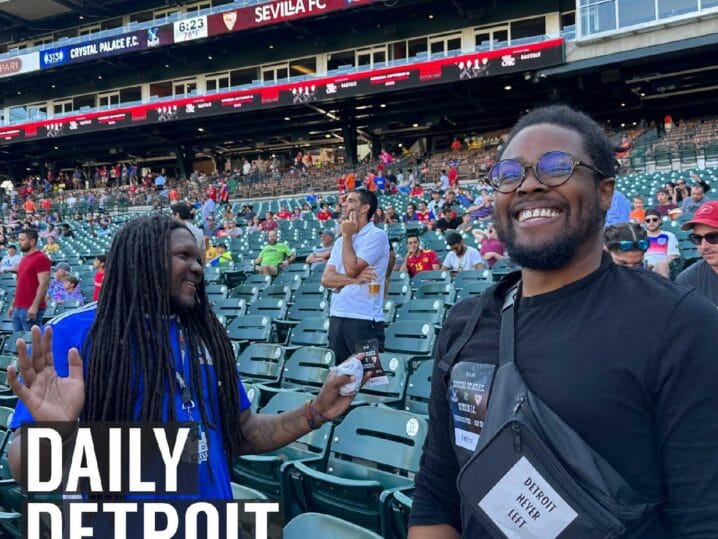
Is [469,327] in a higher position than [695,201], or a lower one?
lower

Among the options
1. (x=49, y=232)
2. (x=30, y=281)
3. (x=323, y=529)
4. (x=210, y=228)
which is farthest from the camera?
(x=49, y=232)

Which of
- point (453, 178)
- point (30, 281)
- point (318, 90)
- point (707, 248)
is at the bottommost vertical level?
point (30, 281)

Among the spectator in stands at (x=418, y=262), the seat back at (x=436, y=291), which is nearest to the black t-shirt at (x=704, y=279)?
the seat back at (x=436, y=291)

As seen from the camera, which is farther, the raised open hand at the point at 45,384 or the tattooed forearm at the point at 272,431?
the tattooed forearm at the point at 272,431

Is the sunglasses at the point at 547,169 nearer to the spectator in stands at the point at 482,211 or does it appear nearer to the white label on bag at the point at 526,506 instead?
the white label on bag at the point at 526,506

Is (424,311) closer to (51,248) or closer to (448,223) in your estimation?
(448,223)

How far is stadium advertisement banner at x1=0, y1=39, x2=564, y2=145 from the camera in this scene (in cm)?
2261

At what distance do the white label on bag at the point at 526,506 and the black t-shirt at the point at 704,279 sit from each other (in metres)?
2.73

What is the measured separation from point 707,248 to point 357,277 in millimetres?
2123

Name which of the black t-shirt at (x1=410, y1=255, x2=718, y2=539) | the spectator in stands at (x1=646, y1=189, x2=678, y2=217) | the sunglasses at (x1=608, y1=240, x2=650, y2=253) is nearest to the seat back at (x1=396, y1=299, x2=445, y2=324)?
the sunglasses at (x1=608, y1=240, x2=650, y2=253)

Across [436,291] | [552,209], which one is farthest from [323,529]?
[436,291]

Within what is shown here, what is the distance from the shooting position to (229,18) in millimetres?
29094

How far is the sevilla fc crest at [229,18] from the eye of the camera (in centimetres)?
2896

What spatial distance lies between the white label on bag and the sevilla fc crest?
30.4 m
